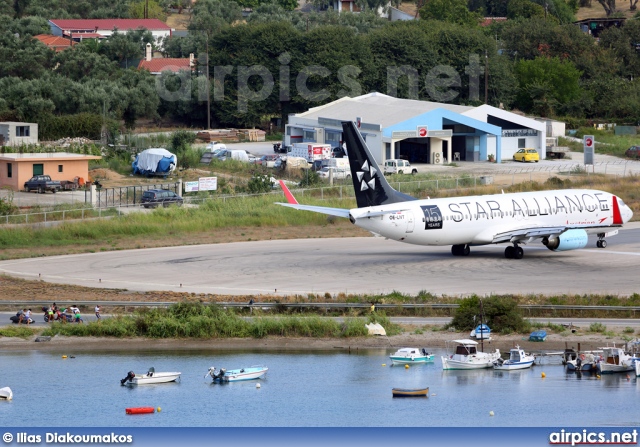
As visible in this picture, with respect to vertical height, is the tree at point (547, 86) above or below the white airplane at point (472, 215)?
above

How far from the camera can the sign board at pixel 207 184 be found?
351 ft

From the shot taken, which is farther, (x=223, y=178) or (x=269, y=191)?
(x=223, y=178)

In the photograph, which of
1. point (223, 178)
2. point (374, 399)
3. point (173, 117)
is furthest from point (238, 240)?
point (173, 117)

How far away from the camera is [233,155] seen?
132 meters

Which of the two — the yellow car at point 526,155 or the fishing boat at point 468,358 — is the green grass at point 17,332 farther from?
the yellow car at point 526,155

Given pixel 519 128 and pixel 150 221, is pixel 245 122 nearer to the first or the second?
pixel 519 128

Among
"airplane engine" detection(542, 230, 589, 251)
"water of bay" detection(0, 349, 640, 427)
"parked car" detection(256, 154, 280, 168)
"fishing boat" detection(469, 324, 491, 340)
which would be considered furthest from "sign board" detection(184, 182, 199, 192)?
"fishing boat" detection(469, 324, 491, 340)

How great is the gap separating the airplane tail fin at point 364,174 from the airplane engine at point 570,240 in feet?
38.1

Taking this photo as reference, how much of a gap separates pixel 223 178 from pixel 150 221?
88.6ft

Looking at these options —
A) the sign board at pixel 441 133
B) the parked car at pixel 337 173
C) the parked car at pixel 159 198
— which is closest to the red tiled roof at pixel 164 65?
the sign board at pixel 441 133

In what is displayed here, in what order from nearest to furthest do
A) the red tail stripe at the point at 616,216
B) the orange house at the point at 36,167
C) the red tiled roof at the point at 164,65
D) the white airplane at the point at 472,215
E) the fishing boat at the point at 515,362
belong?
the fishing boat at the point at 515,362 < the white airplane at the point at 472,215 < the red tail stripe at the point at 616,216 < the orange house at the point at 36,167 < the red tiled roof at the point at 164,65

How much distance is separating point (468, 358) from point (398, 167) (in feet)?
239

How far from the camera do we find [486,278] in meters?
68.9

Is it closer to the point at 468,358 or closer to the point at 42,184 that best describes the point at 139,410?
the point at 468,358
